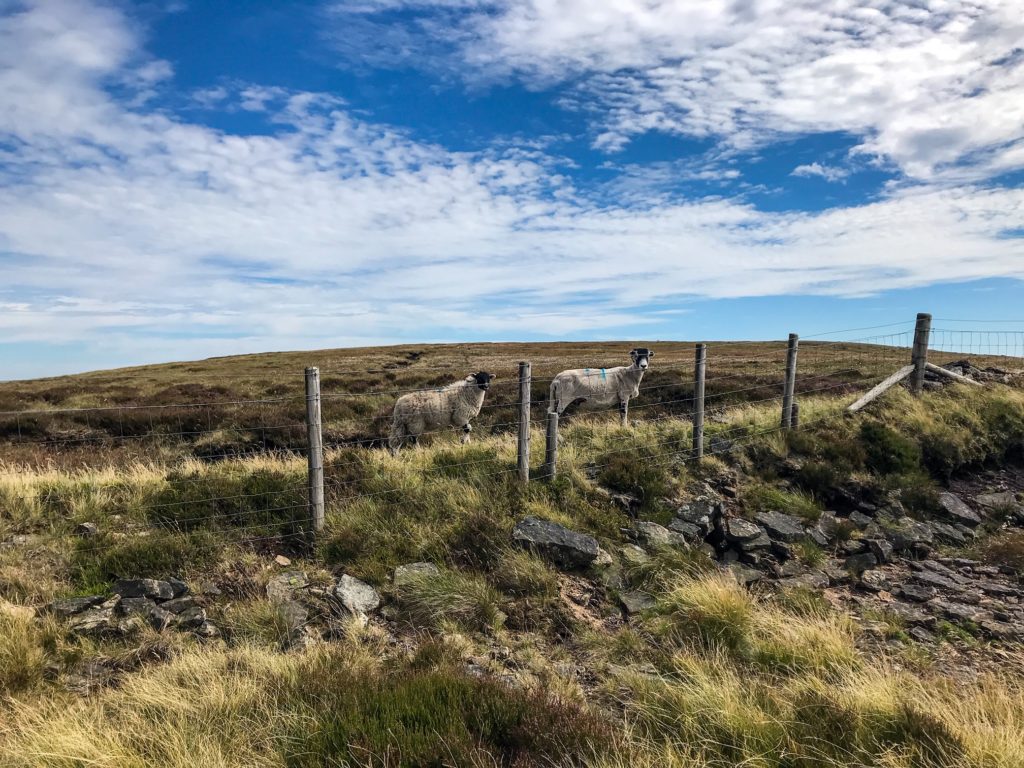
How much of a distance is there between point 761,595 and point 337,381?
2802 centimetres

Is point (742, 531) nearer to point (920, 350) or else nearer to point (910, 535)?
point (910, 535)

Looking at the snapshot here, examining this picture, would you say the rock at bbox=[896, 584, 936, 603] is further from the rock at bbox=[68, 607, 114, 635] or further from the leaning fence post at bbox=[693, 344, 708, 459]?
the rock at bbox=[68, 607, 114, 635]

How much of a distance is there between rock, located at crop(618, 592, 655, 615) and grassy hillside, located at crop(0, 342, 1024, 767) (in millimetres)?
35

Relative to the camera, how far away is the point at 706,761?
369cm

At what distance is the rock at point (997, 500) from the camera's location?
1039 cm

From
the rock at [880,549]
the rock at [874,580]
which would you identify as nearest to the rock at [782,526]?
the rock at [880,549]

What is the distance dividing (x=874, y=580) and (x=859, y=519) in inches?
85.8

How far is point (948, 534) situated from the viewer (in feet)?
30.2

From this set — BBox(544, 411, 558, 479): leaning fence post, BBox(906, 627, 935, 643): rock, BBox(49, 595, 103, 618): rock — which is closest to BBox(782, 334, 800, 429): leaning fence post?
BBox(544, 411, 558, 479): leaning fence post

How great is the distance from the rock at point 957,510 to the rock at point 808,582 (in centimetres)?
391

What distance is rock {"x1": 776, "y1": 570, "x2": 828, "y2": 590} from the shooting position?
24.2 feet

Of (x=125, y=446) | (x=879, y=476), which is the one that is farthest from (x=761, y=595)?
(x=125, y=446)

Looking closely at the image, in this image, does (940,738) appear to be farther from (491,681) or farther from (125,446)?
(125,446)

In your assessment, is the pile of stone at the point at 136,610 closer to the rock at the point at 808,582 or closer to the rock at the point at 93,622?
the rock at the point at 93,622
